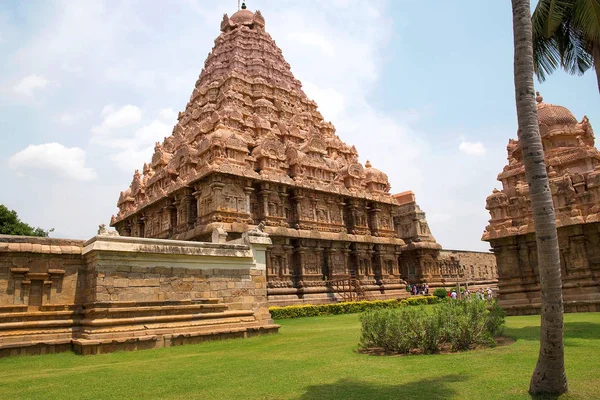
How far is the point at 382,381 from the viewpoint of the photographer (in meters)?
6.41

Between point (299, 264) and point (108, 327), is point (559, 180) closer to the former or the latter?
point (299, 264)

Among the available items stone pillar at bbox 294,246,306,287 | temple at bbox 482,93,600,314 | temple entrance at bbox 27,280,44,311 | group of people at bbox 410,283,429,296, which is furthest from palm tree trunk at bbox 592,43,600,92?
group of people at bbox 410,283,429,296

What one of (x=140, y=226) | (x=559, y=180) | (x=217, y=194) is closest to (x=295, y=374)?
(x=559, y=180)

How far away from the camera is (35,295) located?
1081cm

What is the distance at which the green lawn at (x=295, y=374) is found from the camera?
19.4 feet

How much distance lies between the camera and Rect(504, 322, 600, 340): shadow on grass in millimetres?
9720

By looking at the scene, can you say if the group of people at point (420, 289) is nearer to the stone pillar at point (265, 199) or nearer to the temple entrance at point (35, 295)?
the stone pillar at point (265, 199)

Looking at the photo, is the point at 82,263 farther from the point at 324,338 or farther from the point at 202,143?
the point at 202,143

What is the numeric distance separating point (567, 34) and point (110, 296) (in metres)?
13.7

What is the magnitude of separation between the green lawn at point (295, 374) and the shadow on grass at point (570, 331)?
40 millimetres

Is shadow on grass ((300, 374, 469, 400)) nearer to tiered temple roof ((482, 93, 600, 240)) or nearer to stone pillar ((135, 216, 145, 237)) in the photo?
tiered temple roof ((482, 93, 600, 240))

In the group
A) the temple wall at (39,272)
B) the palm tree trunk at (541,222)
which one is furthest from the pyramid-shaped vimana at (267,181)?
the palm tree trunk at (541,222)

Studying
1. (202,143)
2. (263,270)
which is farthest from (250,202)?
(263,270)

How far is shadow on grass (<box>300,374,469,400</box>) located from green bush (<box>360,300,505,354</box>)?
2038mm
